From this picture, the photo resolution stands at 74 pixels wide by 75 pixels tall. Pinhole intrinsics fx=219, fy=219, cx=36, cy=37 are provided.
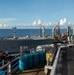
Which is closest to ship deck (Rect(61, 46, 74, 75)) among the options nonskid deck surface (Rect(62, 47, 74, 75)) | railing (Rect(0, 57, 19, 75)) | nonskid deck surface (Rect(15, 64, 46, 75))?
nonskid deck surface (Rect(62, 47, 74, 75))

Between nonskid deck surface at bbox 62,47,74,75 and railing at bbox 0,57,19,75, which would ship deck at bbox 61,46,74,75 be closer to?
nonskid deck surface at bbox 62,47,74,75

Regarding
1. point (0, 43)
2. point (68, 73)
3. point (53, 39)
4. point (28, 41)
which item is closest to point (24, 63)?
point (68, 73)

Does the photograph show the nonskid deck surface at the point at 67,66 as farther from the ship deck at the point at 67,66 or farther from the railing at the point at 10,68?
the railing at the point at 10,68

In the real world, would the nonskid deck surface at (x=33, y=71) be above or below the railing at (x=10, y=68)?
below

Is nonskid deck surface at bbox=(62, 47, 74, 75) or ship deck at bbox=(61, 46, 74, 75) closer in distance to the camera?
ship deck at bbox=(61, 46, 74, 75)

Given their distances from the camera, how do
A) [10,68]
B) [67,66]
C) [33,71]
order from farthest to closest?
[33,71] → [67,66] → [10,68]

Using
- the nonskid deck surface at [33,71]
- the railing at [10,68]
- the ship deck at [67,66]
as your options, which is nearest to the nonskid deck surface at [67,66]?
the ship deck at [67,66]

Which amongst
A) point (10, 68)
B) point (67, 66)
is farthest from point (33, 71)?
point (10, 68)

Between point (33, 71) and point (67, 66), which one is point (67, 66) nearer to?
point (67, 66)

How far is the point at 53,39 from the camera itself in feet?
172

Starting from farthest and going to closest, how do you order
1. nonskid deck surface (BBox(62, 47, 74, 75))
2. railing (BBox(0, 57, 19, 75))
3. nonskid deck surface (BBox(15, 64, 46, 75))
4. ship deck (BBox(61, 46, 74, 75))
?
nonskid deck surface (BBox(15, 64, 46, 75)) → railing (BBox(0, 57, 19, 75)) → nonskid deck surface (BBox(62, 47, 74, 75)) → ship deck (BBox(61, 46, 74, 75))

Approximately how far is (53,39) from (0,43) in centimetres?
1463

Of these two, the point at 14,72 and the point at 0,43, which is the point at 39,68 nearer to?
the point at 14,72

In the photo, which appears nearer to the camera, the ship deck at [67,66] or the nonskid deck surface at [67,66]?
the ship deck at [67,66]
